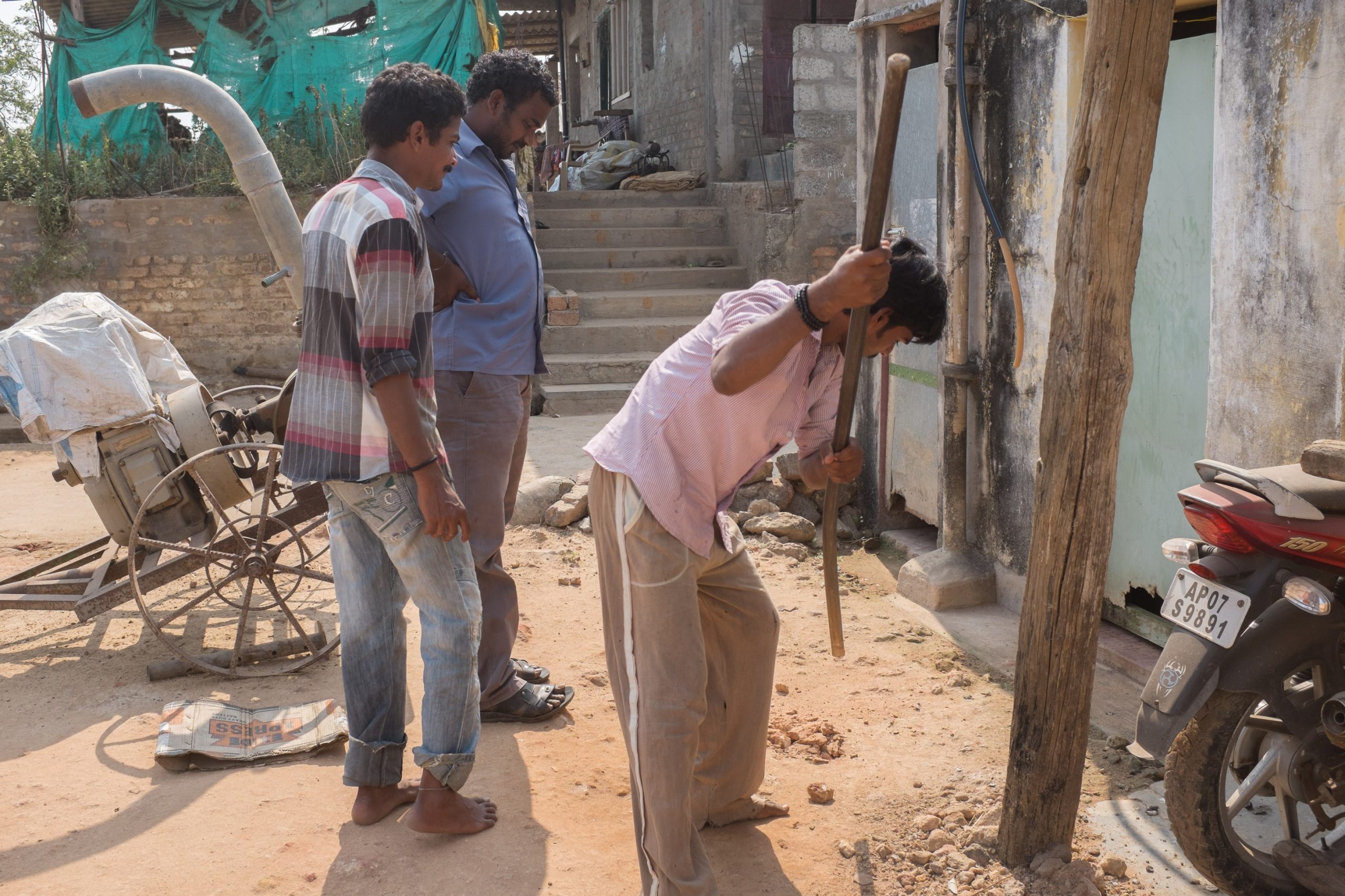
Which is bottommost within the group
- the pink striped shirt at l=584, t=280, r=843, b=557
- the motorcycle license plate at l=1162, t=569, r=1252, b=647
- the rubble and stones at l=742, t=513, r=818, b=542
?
the rubble and stones at l=742, t=513, r=818, b=542

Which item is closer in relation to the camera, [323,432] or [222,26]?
[323,432]

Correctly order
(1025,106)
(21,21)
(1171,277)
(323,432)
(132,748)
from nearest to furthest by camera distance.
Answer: (323,432)
(132,748)
(1171,277)
(1025,106)
(21,21)

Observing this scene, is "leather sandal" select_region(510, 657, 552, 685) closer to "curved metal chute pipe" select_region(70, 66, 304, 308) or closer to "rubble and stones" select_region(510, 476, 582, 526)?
"rubble and stones" select_region(510, 476, 582, 526)

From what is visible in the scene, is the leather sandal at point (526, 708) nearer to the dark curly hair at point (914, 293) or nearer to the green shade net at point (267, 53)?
the dark curly hair at point (914, 293)

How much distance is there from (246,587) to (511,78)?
2.42 meters

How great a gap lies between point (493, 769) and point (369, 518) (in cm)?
107

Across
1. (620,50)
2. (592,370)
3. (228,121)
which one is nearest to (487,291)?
(228,121)

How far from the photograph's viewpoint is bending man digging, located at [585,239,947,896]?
2334 millimetres

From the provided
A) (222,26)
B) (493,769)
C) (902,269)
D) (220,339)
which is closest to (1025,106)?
(902,269)

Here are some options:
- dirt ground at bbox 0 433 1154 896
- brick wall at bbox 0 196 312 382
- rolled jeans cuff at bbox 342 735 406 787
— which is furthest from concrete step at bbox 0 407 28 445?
rolled jeans cuff at bbox 342 735 406 787

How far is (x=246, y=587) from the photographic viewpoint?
4.66 metres

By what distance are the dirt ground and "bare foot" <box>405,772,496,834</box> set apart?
0.15ft

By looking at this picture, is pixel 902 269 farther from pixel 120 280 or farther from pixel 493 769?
pixel 120 280

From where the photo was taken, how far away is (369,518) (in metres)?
2.91
